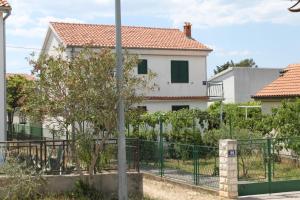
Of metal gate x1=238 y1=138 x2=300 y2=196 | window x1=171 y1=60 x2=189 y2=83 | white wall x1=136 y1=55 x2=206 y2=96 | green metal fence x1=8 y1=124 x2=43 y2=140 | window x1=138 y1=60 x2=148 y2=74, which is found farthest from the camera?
window x1=171 y1=60 x2=189 y2=83

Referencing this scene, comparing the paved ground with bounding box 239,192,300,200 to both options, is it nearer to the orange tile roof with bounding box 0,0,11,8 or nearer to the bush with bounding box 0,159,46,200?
the bush with bounding box 0,159,46,200

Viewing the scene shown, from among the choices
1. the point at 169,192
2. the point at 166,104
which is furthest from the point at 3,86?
the point at 166,104

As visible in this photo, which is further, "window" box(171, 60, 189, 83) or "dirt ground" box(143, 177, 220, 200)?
"window" box(171, 60, 189, 83)

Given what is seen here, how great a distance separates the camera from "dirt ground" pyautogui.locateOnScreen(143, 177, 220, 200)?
576 inches

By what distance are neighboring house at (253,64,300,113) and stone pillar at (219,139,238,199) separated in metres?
9.40

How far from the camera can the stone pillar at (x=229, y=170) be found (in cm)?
1360

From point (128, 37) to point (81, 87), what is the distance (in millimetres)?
17076

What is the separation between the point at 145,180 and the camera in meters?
17.7

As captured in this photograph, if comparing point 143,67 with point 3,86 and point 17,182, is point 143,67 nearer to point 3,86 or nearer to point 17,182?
point 3,86

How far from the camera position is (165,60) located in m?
30.1

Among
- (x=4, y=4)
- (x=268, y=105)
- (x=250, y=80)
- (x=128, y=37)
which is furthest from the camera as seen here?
(x=250, y=80)

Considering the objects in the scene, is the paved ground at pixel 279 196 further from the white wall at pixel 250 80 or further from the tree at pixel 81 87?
the white wall at pixel 250 80

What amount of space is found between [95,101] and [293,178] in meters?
6.18

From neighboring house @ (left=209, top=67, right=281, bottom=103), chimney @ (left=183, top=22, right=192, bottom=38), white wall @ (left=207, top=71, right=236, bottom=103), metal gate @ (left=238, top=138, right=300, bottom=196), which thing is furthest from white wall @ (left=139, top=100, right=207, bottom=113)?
white wall @ (left=207, top=71, right=236, bottom=103)
